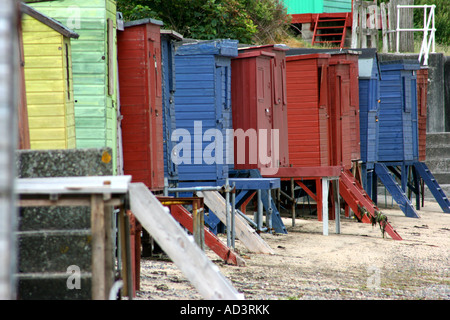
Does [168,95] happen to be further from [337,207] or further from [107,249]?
[107,249]

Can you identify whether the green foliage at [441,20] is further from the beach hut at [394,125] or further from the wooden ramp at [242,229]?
the wooden ramp at [242,229]

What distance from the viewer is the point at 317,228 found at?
542 inches

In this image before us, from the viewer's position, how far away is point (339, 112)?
15.2 meters

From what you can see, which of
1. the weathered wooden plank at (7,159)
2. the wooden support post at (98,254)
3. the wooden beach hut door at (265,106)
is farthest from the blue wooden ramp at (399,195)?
the weathered wooden plank at (7,159)

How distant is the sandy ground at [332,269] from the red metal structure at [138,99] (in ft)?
4.29

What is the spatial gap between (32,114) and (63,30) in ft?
3.38

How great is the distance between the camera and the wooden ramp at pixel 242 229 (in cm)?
1023

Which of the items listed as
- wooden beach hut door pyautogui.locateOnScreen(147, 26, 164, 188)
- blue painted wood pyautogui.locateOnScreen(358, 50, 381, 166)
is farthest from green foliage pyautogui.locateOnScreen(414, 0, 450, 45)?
wooden beach hut door pyautogui.locateOnScreen(147, 26, 164, 188)

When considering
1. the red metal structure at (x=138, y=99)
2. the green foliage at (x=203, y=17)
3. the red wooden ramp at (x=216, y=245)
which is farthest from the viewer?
the green foliage at (x=203, y=17)

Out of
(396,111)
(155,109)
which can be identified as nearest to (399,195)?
(396,111)

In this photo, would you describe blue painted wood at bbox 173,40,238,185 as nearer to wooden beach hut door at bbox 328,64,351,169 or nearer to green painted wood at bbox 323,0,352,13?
wooden beach hut door at bbox 328,64,351,169

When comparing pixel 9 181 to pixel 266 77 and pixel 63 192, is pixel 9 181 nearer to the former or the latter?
pixel 63 192

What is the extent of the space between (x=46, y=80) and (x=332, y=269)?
4265 millimetres

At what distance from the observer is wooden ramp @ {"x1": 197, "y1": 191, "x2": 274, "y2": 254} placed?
403 inches
